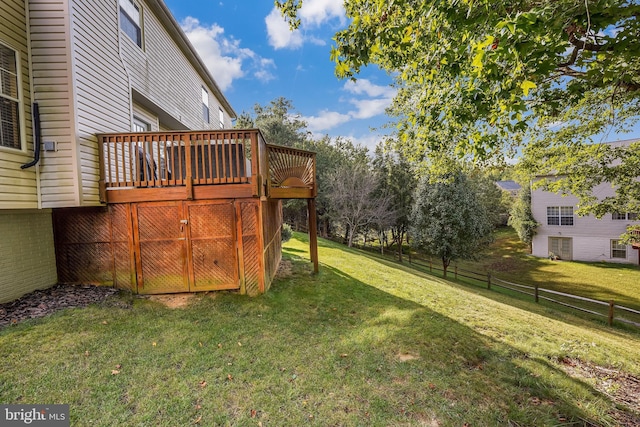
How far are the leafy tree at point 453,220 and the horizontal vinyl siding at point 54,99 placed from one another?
13617 mm

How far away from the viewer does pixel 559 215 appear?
19656mm

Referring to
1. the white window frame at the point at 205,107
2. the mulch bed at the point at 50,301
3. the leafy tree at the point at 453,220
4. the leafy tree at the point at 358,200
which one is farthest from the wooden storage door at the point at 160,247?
the leafy tree at the point at 358,200

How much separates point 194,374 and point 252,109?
2956 cm

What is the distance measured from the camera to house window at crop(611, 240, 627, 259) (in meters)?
17.4

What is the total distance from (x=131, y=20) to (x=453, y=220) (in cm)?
1449

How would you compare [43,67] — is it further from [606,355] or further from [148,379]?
[606,355]

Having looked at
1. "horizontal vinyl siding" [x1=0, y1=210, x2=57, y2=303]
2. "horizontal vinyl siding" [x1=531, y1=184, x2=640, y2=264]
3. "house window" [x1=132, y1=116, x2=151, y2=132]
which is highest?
"house window" [x1=132, y1=116, x2=151, y2=132]

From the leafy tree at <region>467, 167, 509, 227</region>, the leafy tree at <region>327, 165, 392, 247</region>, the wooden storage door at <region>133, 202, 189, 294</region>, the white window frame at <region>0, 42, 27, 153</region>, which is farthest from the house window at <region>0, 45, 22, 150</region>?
the leafy tree at <region>467, 167, 509, 227</region>

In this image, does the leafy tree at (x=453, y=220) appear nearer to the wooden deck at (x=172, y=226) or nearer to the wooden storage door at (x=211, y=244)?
the wooden deck at (x=172, y=226)

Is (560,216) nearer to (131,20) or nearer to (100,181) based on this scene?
(100,181)

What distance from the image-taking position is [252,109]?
28969mm

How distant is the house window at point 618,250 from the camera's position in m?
17.4

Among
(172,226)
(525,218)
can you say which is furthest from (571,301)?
(172,226)

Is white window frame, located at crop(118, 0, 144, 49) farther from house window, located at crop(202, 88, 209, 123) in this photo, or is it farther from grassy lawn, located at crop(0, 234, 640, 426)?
grassy lawn, located at crop(0, 234, 640, 426)
